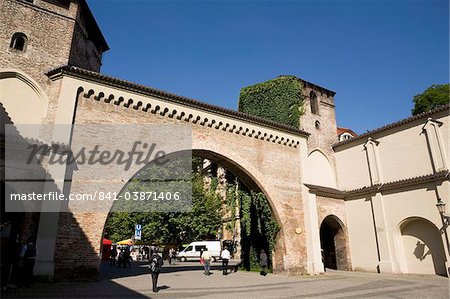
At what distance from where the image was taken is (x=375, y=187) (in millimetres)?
19922

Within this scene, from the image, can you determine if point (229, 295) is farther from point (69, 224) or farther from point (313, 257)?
point (313, 257)

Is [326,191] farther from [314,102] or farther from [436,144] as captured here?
[314,102]

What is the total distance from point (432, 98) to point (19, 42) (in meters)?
32.1

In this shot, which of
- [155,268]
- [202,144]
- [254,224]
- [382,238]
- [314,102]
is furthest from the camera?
[314,102]

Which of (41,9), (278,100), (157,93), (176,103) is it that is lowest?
(176,103)

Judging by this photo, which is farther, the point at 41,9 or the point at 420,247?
the point at 420,247

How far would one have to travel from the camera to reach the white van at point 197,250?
33.8m

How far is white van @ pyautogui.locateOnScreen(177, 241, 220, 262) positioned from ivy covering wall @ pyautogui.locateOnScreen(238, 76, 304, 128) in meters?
16.5

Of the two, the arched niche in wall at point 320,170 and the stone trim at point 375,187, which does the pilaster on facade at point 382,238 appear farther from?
the arched niche in wall at point 320,170

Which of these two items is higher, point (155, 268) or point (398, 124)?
point (398, 124)

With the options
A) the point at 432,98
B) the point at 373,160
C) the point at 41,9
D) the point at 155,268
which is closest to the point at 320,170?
the point at 373,160

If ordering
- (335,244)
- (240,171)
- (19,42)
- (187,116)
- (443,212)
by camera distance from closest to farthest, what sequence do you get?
(19,42)
(187,116)
(443,212)
(240,171)
(335,244)

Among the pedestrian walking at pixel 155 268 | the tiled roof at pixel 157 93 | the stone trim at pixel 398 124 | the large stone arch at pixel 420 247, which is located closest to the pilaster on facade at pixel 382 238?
the large stone arch at pixel 420 247

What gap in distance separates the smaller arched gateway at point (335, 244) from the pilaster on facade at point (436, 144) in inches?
269
